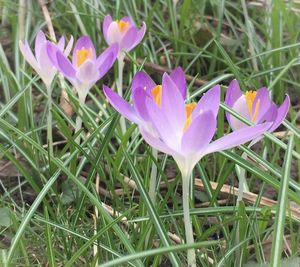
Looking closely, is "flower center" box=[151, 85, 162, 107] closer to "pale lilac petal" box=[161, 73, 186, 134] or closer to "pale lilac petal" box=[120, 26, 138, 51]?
"pale lilac petal" box=[161, 73, 186, 134]

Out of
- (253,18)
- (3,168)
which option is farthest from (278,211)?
(253,18)

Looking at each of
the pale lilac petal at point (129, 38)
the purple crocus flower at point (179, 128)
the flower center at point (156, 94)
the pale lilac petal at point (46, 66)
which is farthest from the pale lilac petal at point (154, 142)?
the pale lilac petal at point (129, 38)

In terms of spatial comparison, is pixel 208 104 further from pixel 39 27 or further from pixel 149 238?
pixel 39 27

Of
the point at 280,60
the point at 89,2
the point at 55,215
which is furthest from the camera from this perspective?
the point at 89,2

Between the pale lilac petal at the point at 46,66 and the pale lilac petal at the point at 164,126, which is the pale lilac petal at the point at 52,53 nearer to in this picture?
the pale lilac petal at the point at 46,66

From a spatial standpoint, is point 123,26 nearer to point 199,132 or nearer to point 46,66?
point 46,66

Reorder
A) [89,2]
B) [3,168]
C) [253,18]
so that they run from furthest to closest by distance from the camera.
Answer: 1. [253,18]
2. [89,2]
3. [3,168]

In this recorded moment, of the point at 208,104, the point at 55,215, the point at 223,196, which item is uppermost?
the point at 208,104
